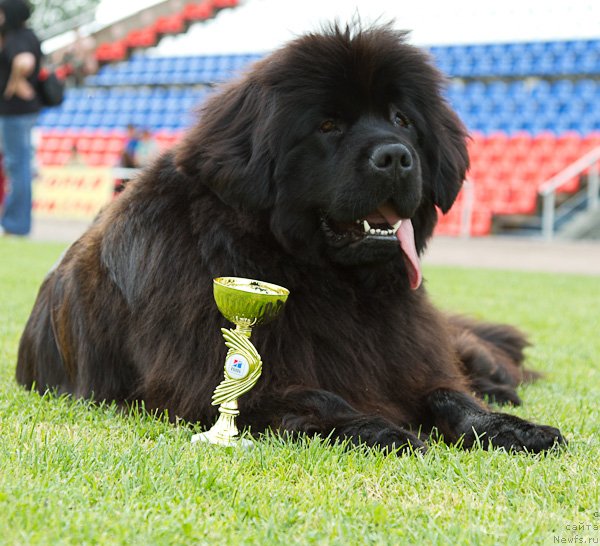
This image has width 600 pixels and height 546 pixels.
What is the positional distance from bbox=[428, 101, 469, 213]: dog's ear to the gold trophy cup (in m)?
0.85

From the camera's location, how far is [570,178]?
579 inches

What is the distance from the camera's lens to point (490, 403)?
329 centimetres

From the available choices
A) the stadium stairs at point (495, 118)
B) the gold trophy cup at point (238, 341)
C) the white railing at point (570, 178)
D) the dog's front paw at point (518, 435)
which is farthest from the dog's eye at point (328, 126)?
the white railing at point (570, 178)

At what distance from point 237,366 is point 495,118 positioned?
641 inches

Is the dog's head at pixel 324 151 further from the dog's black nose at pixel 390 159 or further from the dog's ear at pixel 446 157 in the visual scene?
the dog's ear at pixel 446 157

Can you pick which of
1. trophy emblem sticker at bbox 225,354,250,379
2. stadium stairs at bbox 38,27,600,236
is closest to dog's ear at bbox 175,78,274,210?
trophy emblem sticker at bbox 225,354,250,379

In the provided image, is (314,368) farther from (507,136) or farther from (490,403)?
(507,136)

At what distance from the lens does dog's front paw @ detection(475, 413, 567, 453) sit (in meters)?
2.32

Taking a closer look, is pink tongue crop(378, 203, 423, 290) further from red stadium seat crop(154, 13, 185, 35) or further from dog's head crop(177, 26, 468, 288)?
red stadium seat crop(154, 13, 185, 35)

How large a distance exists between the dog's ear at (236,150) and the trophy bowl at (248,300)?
38 centimetres

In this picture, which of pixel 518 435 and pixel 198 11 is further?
pixel 198 11

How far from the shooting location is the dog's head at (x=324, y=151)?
8.34ft

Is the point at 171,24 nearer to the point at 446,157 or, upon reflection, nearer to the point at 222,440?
the point at 446,157

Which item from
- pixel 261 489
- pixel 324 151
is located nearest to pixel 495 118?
pixel 324 151
